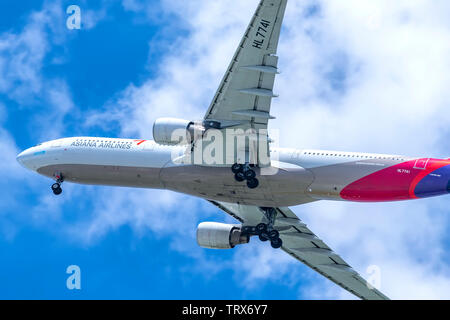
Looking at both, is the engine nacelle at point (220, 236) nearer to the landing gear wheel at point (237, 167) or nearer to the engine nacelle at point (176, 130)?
the landing gear wheel at point (237, 167)

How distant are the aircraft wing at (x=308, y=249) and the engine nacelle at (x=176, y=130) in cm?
965

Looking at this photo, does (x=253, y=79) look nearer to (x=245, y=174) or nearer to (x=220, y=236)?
(x=245, y=174)

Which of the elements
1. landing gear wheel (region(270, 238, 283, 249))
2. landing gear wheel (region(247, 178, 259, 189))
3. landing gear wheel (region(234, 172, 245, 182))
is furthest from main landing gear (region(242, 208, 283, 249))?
landing gear wheel (region(234, 172, 245, 182))

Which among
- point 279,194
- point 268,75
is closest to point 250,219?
point 279,194

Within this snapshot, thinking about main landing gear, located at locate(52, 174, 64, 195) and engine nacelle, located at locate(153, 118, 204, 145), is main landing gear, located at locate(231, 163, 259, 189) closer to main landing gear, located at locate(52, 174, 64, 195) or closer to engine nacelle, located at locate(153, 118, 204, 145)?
engine nacelle, located at locate(153, 118, 204, 145)

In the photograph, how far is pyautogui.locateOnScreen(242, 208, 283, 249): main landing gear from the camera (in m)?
49.2

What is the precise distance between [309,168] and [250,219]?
27.6 ft

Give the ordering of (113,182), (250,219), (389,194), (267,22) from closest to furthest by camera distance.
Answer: (267,22), (389,194), (113,182), (250,219)

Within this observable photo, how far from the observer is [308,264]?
55.3 m

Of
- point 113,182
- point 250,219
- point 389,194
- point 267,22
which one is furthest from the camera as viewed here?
point 250,219

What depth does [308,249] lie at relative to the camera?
54.2 metres

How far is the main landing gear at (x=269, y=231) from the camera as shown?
49.2m

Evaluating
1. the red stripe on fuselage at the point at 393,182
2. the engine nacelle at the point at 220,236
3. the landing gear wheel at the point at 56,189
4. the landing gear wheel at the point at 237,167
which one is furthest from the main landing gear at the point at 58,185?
the red stripe on fuselage at the point at 393,182

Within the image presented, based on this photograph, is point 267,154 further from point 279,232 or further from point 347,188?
point 279,232
